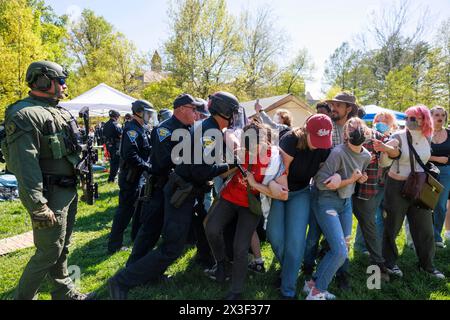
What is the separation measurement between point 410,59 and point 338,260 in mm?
Answer: 32831

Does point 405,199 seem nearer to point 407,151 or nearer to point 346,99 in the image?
point 407,151

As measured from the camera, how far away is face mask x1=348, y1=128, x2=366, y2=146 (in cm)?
319

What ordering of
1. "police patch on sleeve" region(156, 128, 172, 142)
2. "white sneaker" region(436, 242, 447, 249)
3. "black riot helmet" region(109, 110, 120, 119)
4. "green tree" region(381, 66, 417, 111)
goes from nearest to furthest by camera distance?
"police patch on sleeve" region(156, 128, 172, 142) → "white sneaker" region(436, 242, 447, 249) → "black riot helmet" region(109, 110, 120, 119) → "green tree" region(381, 66, 417, 111)

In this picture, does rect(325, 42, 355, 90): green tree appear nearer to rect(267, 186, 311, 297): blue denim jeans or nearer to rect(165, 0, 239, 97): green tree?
rect(165, 0, 239, 97): green tree

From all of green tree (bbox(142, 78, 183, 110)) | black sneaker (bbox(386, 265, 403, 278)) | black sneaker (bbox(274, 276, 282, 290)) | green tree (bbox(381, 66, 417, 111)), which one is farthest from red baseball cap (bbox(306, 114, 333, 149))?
green tree (bbox(381, 66, 417, 111))

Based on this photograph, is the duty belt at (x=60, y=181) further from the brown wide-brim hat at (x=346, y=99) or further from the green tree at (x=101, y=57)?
the green tree at (x=101, y=57)

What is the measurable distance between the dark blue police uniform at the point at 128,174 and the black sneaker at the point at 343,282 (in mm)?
3002

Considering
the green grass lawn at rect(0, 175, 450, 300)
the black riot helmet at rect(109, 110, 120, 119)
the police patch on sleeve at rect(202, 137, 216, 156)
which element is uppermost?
→ the black riot helmet at rect(109, 110, 120, 119)

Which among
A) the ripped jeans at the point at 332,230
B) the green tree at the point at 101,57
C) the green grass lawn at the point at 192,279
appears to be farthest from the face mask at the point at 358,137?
the green tree at the point at 101,57

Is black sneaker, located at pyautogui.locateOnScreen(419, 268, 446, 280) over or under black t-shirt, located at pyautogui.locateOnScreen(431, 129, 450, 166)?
under

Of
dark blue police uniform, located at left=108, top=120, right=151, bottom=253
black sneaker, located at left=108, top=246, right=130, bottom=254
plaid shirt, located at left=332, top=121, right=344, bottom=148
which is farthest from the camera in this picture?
black sneaker, located at left=108, top=246, right=130, bottom=254

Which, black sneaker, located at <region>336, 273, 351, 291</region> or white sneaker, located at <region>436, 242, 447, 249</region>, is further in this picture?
white sneaker, located at <region>436, 242, 447, 249</region>

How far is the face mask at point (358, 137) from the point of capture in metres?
3.19
